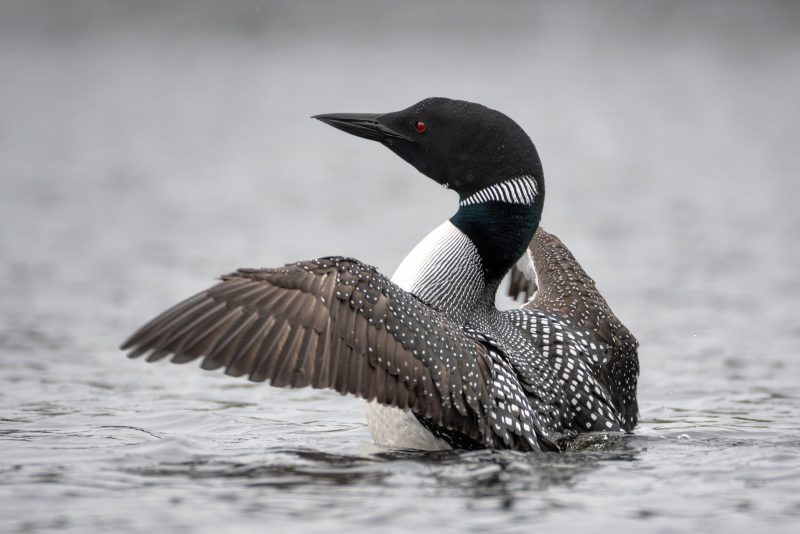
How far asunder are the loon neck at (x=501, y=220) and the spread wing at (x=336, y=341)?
54 cm

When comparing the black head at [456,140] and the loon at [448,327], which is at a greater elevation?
the black head at [456,140]

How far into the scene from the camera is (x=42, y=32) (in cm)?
2445

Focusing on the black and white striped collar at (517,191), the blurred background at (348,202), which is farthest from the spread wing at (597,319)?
the black and white striped collar at (517,191)

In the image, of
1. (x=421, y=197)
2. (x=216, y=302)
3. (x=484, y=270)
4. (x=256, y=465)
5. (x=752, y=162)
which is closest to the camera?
(x=216, y=302)

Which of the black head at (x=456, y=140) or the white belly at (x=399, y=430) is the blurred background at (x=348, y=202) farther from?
the black head at (x=456, y=140)

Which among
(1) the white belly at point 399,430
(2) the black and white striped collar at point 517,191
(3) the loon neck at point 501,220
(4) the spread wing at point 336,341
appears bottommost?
(1) the white belly at point 399,430

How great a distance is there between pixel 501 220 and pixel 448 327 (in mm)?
604

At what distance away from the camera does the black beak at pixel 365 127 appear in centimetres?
520

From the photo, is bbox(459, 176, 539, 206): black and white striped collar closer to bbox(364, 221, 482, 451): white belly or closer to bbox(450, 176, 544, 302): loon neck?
bbox(450, 176, 544, 302): loon neck

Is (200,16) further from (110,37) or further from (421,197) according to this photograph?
(421,197)

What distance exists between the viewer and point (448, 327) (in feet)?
14.7

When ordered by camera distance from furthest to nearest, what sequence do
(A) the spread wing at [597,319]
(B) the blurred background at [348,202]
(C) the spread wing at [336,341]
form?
(A) the spread wing at [597,319] → (B) the blurred background at [348,202] → (C) the spread wing at [336,341]

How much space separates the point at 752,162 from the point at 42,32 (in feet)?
47.7

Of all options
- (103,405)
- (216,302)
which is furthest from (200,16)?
(216,302)
